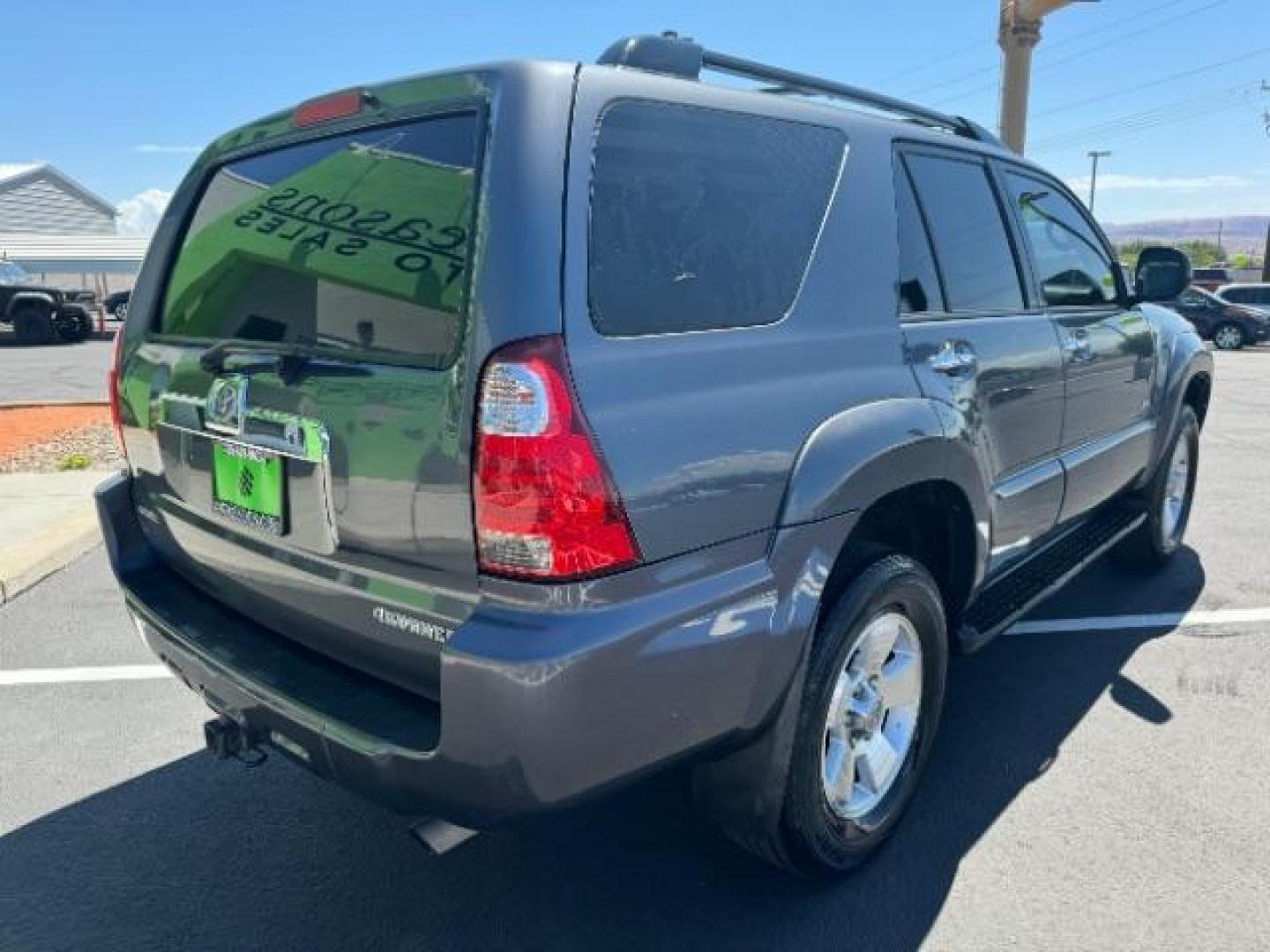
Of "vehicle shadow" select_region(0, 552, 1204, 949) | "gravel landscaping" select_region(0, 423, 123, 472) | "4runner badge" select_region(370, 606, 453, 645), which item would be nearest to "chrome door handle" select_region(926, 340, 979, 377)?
"vehicle shadow" select_region(0, 552, 1204, 949)

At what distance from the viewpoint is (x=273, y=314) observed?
232 centimetres

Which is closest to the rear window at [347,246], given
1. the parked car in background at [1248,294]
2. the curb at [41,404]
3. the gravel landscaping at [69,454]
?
the gravel landscaping at [69,454]

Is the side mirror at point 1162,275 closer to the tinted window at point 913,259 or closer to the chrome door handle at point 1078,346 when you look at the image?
the chrome door handle at point 1078,346

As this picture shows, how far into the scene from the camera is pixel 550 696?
67.3 inches

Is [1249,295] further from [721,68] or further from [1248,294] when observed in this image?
[721,68]

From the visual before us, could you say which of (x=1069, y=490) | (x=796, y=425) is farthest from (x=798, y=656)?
(x=1069, y=490)

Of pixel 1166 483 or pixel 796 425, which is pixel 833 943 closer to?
pixel 796 425

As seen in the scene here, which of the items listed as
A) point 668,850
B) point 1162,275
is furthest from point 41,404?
point 1162,275

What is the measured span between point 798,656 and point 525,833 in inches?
43.3

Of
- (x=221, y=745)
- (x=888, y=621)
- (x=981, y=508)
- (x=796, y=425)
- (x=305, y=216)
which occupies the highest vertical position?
(x=305, y=216)

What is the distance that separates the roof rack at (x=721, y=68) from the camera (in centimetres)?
216

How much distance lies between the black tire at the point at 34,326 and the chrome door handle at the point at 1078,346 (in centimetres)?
2438

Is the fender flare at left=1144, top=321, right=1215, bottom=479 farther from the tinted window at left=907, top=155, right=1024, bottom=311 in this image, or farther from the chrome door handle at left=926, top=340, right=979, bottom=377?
the chrome door handle at left=926, top=340, right=979, bottom=377

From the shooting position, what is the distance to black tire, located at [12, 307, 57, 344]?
22.3 meters
